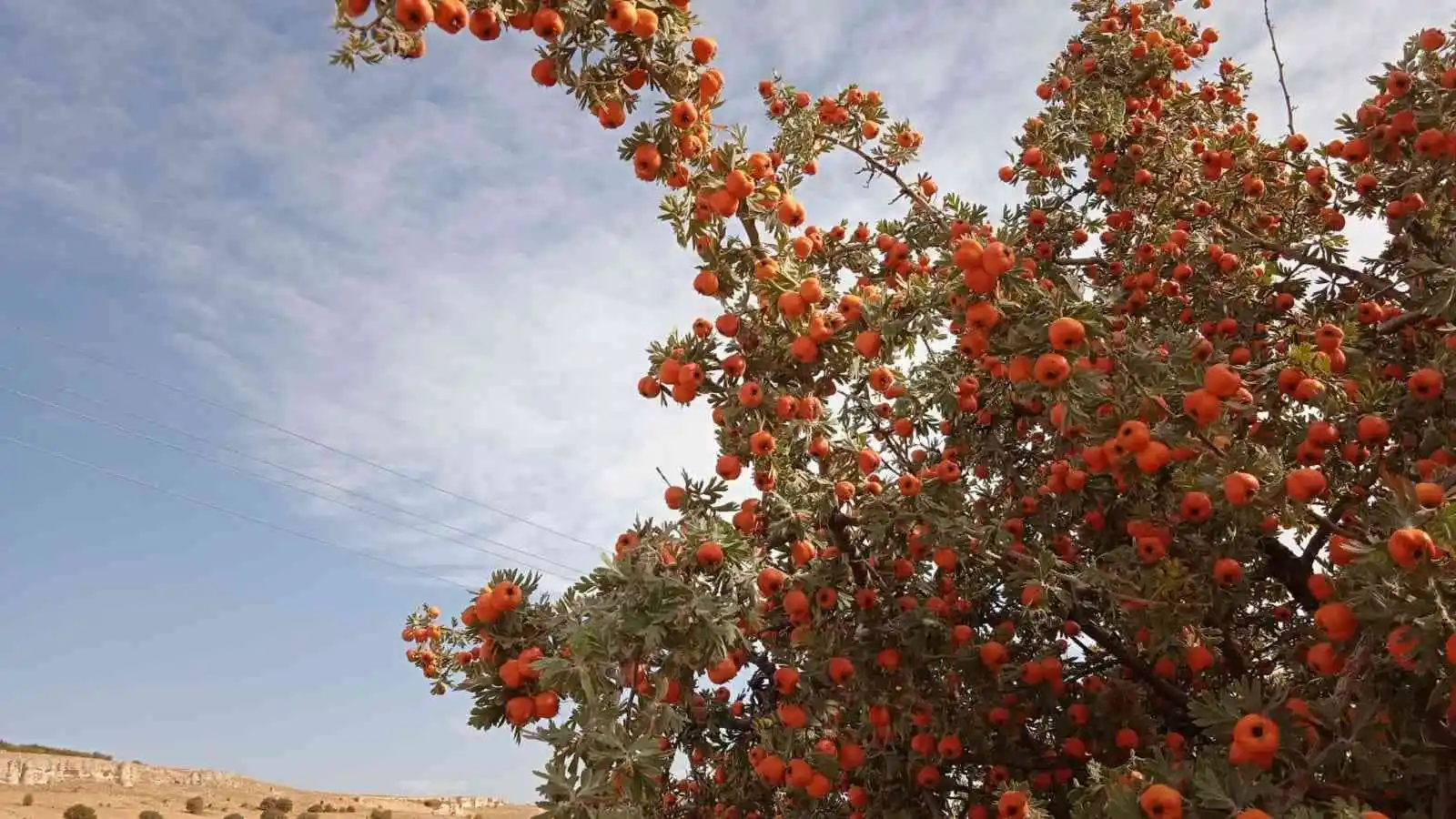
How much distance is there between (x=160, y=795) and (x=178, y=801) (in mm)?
3032

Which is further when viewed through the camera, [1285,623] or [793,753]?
[1285,623]

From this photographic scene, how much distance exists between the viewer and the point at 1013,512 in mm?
6523

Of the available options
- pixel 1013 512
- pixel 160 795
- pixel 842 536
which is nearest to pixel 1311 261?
pixel 1013 512

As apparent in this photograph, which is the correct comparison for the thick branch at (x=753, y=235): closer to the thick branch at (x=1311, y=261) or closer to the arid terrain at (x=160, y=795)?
the thick branch at (x=1311, y=261)

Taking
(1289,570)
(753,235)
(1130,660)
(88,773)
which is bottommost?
(1130,660)

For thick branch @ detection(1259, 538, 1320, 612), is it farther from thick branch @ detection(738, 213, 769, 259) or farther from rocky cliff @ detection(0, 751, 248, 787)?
rocky cliff @ detection(0, 751, 248, 787)

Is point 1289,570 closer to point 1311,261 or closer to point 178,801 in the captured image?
point 1311,261

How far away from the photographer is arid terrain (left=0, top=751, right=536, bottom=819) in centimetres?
3180

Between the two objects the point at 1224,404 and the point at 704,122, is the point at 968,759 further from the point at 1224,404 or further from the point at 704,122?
the point at 704,122

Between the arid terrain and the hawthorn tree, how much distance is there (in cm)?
3153

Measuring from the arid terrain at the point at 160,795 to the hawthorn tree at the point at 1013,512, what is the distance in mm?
31526

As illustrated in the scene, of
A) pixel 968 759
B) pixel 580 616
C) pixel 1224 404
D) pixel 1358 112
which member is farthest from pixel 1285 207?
pixel 580 616

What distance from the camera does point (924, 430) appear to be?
22.8 feet

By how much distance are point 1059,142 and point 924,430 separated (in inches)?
142
